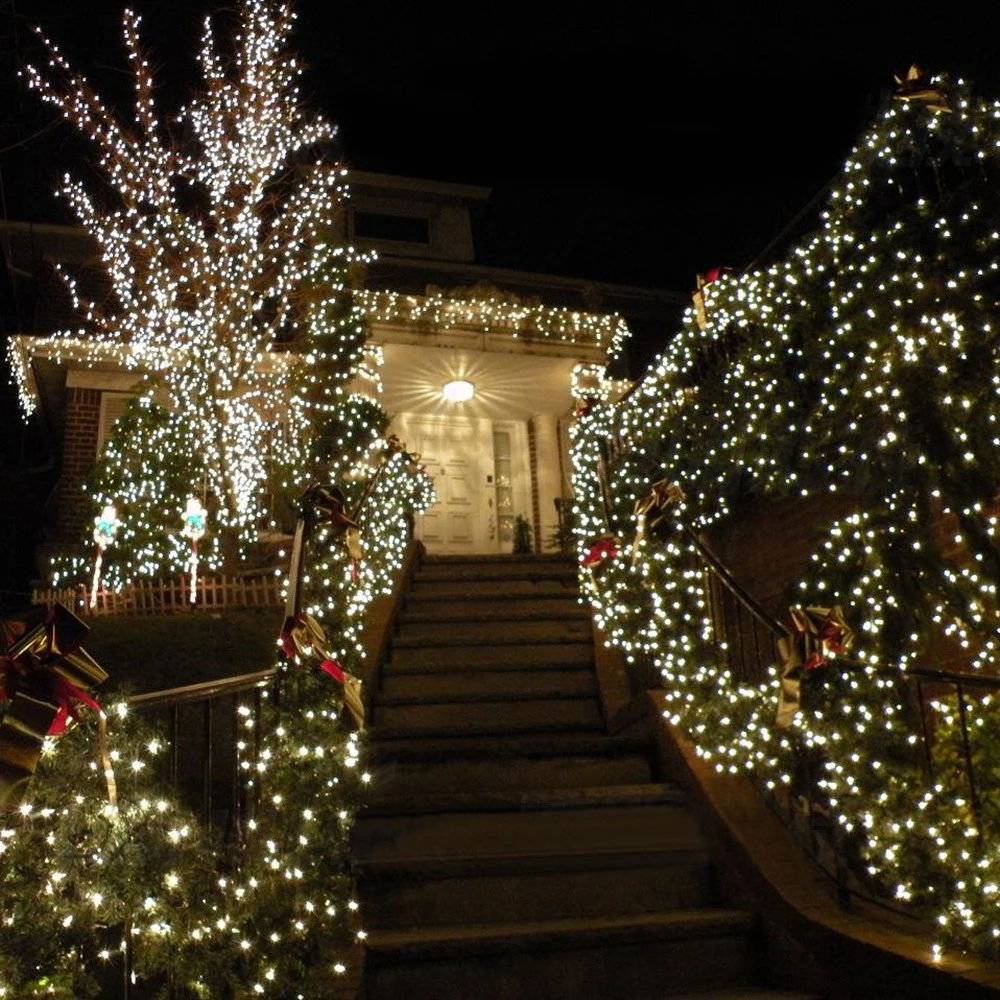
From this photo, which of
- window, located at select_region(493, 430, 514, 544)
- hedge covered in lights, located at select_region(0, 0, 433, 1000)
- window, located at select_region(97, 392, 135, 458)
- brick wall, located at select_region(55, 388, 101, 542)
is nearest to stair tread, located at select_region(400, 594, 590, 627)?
hedge covered in lights, located at select_region(0, 0, 433, 1000)

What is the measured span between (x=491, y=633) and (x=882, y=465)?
139 inches

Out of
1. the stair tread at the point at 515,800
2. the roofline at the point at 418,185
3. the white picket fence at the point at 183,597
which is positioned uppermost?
the roofline at the point at 418,185

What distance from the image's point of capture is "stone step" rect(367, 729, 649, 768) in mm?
5172

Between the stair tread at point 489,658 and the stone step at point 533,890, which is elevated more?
the stair tread at point 489,658

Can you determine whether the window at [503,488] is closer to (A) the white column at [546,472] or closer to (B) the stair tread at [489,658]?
(A) the white column at [546,472]

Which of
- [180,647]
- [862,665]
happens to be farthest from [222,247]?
[862,665]

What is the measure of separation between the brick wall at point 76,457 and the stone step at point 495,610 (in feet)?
18.3

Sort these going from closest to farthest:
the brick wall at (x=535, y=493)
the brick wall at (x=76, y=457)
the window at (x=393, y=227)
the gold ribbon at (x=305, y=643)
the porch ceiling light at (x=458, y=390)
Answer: the gold ribbon at (x=305, y=643)
the brick wall at (x=76, y=457)
the porch ceiling light at (x=458, y=390)
the brick wall at (x=535, y=493)
the window at (x=393, y=227)

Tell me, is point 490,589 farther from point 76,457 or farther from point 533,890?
point 76,457

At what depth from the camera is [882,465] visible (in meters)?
4.59

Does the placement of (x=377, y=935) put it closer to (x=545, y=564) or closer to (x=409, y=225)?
(x=545, y=564)

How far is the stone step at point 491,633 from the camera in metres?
7.00

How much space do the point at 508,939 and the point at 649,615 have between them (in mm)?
2456

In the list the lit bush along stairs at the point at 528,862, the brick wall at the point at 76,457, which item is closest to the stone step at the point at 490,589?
the lit bush along stairs at the point at 528,862
